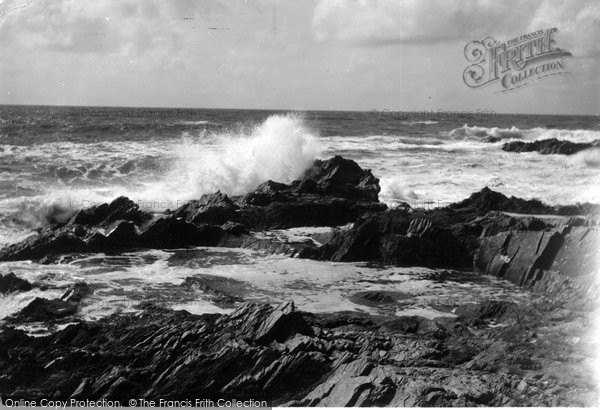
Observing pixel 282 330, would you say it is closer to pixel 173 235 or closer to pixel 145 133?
pixel 173 235

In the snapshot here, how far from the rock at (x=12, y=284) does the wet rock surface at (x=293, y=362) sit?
169 cm

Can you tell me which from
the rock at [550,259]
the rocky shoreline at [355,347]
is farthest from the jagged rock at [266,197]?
the rock at [550,259]

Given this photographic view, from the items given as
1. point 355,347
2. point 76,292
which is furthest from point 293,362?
point 76,292

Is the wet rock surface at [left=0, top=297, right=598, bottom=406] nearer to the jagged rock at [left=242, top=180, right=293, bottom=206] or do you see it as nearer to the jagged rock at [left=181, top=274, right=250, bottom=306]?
the jagged rock at [left=181, top=274, right=250, bottom=306]

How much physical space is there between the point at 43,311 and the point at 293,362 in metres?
3.31

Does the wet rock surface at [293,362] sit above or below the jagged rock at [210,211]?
below

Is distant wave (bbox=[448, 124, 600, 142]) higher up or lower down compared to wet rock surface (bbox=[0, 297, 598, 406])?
higher up

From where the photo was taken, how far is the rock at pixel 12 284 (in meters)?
8.37

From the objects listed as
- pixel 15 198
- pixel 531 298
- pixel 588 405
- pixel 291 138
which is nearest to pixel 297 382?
pixel 588 405

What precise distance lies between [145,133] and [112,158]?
11435 mm

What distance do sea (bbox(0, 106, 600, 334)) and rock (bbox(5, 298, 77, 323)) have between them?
0.18 m

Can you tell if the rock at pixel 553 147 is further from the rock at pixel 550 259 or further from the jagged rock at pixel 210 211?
the rock at pixel 550 259

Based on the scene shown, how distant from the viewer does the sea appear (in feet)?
27.2

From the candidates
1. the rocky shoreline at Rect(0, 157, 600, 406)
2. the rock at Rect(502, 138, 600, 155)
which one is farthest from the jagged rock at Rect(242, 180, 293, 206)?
the rock at Rect(502, 138, 600, 155)
